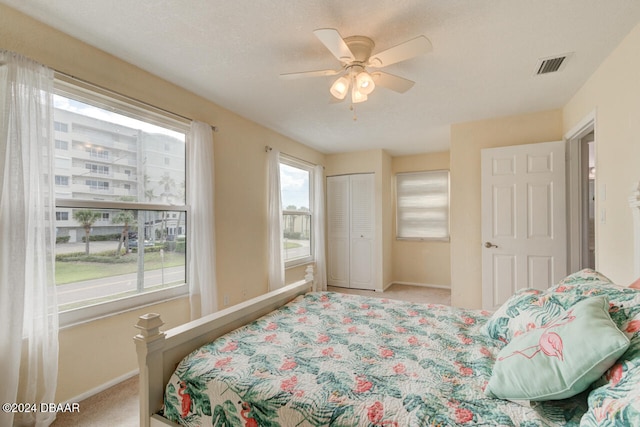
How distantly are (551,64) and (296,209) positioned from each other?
3404 millimetres

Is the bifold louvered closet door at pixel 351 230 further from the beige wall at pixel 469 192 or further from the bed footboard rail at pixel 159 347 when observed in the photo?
the bed footboard rail at pixel 159 347

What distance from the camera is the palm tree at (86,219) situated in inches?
80.6

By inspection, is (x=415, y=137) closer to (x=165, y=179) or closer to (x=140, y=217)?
(x=165, y=179)

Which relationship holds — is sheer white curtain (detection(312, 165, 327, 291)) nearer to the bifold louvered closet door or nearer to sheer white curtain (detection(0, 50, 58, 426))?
the bifold louvered closet door

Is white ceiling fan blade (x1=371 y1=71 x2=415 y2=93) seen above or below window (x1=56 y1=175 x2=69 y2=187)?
above

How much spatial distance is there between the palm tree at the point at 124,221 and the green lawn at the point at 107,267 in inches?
4.2

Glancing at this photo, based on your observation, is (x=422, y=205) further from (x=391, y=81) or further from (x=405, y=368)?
(x=405, y=368)

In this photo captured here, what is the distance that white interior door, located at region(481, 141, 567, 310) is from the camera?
308 cm

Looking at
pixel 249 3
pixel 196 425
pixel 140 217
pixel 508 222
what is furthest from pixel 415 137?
pixel 196 425

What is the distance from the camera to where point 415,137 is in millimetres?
4270

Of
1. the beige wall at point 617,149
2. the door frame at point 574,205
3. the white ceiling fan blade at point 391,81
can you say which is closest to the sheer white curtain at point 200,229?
the white ceiling fan blade at point 391,81

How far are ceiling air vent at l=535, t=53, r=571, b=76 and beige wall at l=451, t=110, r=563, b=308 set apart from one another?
3.64 ft

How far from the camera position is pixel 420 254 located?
5316 millimetres

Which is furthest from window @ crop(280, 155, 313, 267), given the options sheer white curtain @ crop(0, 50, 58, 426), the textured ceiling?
sheer white curtain @ crop(0, 50, 58, 426)
